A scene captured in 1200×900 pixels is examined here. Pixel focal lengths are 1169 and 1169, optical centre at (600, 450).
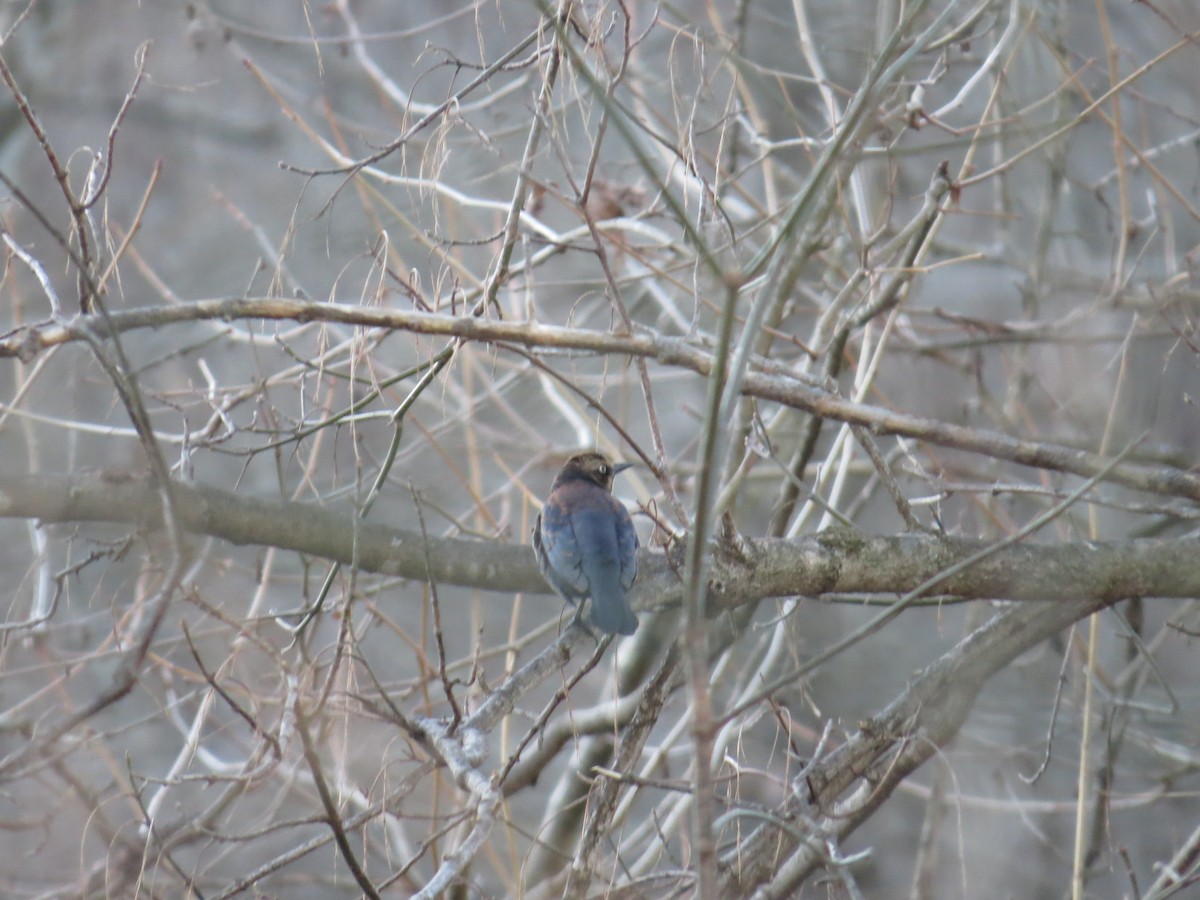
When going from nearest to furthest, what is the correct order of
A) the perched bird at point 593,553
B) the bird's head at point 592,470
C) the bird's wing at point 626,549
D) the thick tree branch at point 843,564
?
the thick tree branch at point 843,564
the perched bird at point 593,553
the bird's wing at point 626,549
the bird's head at point 592,470

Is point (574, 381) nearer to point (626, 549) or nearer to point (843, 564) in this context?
point (626, 549)

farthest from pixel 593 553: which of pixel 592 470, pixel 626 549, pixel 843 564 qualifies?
pixel 592 470

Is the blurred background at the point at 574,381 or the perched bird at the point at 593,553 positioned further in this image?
the perched bird at the point at 593,553

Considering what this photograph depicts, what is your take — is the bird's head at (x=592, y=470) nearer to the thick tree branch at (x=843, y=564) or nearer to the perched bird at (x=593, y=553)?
the perched bird at (x=593, y=553)

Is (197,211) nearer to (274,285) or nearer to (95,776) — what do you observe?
(95,776)

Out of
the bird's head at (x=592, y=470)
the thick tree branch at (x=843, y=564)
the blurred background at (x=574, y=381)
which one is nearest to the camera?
the thick tree branch at (x=843, y=564)

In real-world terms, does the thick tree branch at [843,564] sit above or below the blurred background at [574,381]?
below

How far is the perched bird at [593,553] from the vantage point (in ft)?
11.5

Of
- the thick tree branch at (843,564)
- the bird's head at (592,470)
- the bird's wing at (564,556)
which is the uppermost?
the bird's head at (592,470)

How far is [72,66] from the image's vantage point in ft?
36.8

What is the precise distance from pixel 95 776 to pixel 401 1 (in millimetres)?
7574

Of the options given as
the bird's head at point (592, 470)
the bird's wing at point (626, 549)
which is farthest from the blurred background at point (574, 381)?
the bird's head at point (592, 470)

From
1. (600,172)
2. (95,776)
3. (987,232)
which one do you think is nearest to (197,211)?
(95,776)

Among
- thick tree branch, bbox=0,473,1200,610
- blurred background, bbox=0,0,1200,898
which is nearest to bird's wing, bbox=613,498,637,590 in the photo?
blurred background, bbox=0,0,1200,898
